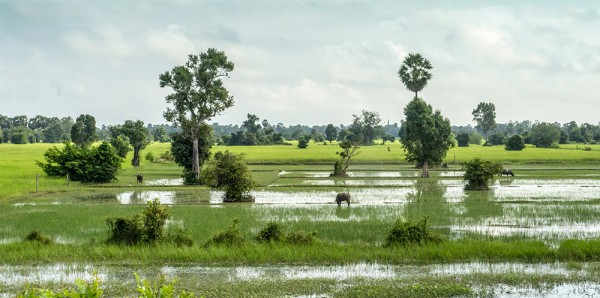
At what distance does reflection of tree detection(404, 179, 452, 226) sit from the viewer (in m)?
24.9

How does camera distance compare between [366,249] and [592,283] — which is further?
[366,249]

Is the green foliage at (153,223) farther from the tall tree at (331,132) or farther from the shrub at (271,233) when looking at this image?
the tall tree at (331,132)

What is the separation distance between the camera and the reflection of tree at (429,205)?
24947 mm

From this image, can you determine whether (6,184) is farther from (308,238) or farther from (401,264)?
(401,264)

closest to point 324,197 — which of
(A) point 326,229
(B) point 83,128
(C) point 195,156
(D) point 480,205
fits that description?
(D) point 480,205

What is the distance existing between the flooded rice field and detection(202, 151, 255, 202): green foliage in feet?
56.1

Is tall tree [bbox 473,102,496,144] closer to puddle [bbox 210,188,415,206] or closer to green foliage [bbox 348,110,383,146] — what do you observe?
green foliage [bbox 348,110,383,146]

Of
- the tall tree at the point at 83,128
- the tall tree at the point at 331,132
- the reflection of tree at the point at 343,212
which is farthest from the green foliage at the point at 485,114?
the reflection of tree at the point at 343,212

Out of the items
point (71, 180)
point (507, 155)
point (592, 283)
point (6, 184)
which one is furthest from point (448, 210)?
point (507, 155)

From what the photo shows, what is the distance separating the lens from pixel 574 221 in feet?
78.1

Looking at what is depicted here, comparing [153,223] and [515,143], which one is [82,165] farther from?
[515,143]

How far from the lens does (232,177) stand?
3338cm

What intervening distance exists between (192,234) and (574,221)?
13.8 meters

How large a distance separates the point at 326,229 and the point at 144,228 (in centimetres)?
608
